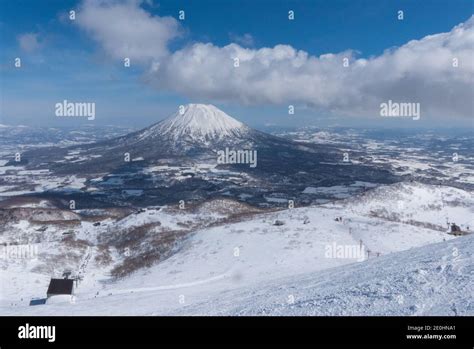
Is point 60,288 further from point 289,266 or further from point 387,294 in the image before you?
point 387,294

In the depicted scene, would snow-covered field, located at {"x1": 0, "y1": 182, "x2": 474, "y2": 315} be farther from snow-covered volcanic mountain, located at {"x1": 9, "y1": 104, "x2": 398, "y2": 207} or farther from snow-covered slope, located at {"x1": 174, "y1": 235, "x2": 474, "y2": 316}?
snow-covered volcanic mountain, located at {"x1": 9, "y1": 104, "x2": 398, "y2": 207}

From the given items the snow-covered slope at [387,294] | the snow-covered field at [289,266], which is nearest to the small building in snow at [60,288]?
the snow-covered field at [289,266]

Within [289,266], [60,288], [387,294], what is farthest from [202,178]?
[387,294]

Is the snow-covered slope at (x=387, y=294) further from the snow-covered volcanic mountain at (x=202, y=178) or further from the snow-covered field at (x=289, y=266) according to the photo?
the snow-covered volcanic mountain at (x=202, y=178)

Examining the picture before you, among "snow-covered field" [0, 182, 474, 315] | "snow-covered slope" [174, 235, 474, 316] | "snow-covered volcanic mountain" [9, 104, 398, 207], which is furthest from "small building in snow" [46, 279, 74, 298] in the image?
"snow-covered volcanic mountain" [9, 104, 398, 207]
